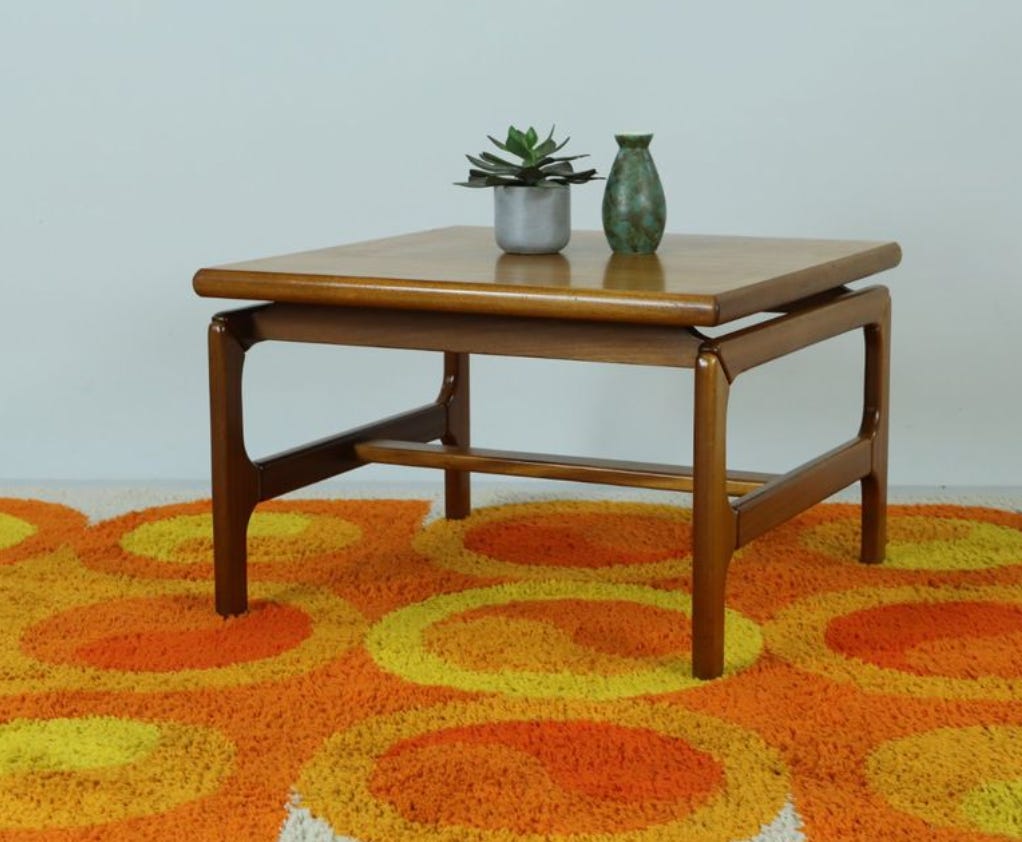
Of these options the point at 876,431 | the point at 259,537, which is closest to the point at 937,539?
the point at 876,431

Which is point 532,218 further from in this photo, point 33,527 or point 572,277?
point 33,527

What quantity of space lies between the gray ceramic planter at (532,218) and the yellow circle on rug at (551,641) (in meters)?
0.45

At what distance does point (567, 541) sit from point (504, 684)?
640 millimetres

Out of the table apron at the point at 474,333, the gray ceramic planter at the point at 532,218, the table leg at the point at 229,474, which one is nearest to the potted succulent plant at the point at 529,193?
the gray ceramic planter at the point at 532,218

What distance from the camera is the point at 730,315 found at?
182 centimetres

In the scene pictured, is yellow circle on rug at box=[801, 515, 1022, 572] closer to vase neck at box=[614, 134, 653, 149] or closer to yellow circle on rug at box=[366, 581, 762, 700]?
yellow circle on rug at box=[366, 581, 762, 700]

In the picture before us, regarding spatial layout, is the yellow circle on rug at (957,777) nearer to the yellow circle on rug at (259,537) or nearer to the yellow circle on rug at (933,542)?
the yellow circle on rug at (933,542)

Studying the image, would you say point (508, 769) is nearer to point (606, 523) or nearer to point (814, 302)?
point (814, 302)

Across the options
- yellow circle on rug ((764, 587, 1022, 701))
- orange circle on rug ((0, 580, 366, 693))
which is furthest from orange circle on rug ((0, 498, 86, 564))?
yellow circle on rug ((764, 587, 1022, 701))

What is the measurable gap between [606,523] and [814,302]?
60 centimetres

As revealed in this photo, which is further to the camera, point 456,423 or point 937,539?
point 456,423

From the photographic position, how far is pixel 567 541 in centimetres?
254

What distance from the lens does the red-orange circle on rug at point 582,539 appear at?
2.45 m

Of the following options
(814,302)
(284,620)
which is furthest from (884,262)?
(284,620)
